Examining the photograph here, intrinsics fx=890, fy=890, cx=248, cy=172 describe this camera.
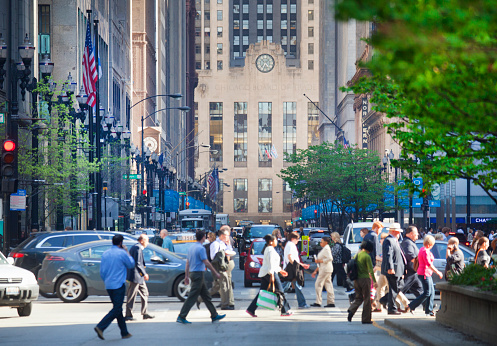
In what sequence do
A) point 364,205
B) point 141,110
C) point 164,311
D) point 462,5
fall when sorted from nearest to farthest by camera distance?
1. point 462,5
2. point 164,311
3. point 364,205
4. point 141,110

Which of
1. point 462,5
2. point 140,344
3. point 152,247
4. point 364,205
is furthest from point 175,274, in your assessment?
point 364,205

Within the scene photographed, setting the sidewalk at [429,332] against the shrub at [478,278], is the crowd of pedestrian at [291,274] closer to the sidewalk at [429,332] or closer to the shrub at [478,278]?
the shrub at [478,278]

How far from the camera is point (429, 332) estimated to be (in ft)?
47.0

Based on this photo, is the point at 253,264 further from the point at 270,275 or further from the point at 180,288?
the point at 270,275

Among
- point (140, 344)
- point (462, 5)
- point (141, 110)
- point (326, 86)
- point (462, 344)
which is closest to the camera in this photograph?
point (462, 5)

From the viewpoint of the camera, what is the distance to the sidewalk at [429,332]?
1303 centimetres

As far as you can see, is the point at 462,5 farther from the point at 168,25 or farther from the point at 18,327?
the point at 168,25

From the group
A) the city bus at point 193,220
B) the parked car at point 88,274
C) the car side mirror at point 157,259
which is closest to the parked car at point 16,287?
the car side mirror at point 157,259

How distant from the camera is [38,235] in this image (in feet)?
83.2

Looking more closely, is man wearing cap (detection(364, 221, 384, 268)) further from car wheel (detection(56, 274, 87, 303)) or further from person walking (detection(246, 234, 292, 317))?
car wheel (detection(56, 274, 87, 303))

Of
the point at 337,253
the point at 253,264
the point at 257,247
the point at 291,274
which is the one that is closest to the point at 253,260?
the point at 253,264

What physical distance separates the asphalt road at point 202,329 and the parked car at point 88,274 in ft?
2.41

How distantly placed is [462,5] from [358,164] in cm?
6207

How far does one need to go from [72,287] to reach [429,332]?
10942 mm
